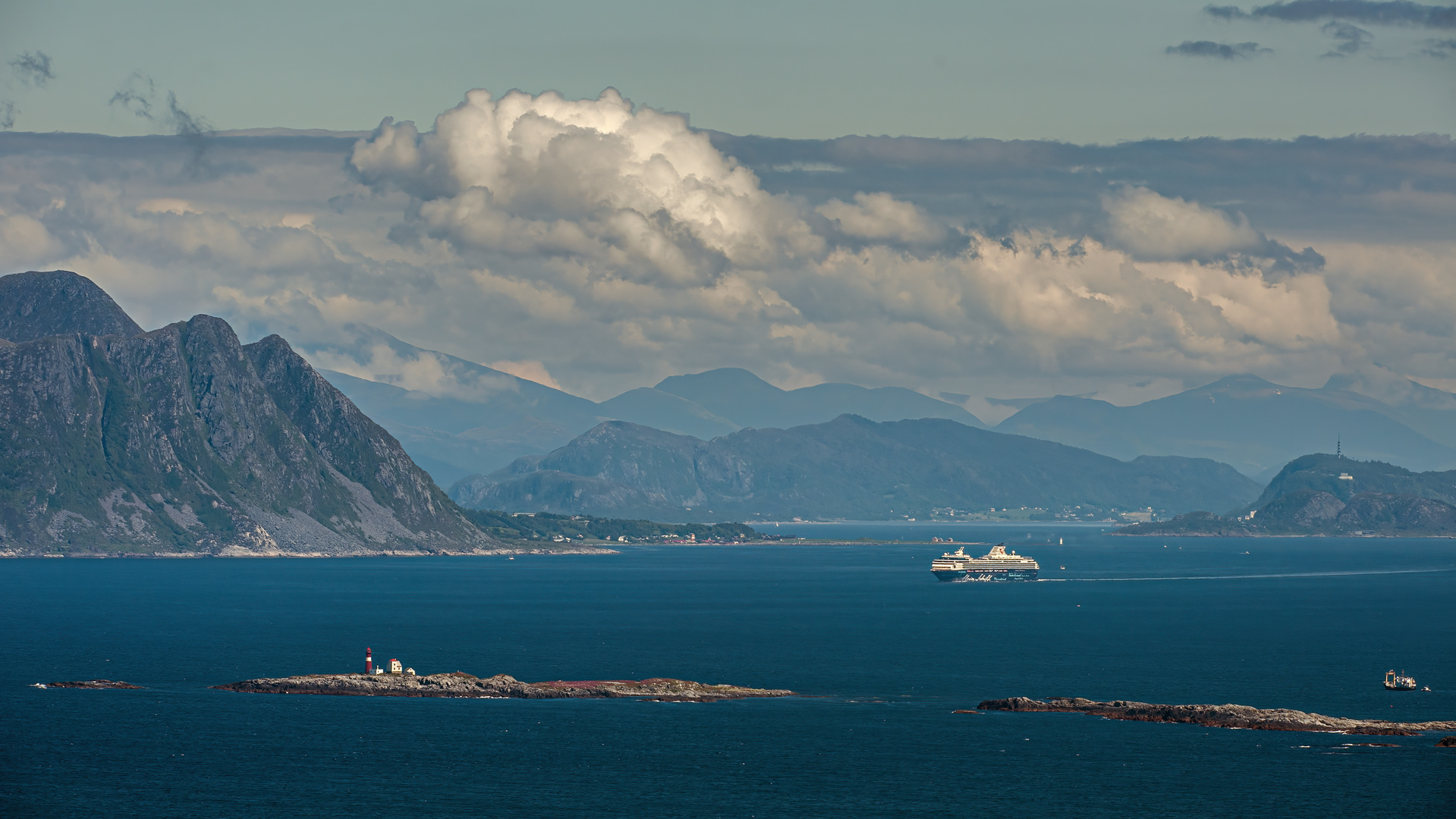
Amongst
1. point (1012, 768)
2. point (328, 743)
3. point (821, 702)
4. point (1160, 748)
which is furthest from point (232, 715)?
point (1160, 748)

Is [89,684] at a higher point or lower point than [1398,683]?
higher

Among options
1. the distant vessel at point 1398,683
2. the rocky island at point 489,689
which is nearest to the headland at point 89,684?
the rocky island at point 489,689

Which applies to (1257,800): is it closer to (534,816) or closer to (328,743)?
(534,816)

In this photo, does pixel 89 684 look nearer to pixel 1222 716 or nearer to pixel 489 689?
pixel 489 689

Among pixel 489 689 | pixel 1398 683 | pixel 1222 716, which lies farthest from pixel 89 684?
pixel 1398 683

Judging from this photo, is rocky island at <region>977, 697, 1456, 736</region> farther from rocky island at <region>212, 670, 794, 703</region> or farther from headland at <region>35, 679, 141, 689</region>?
headland at <region>35, 679, 141, 689</region>

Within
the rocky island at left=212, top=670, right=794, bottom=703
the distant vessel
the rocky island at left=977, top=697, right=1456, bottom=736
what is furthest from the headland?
the distant vessel
